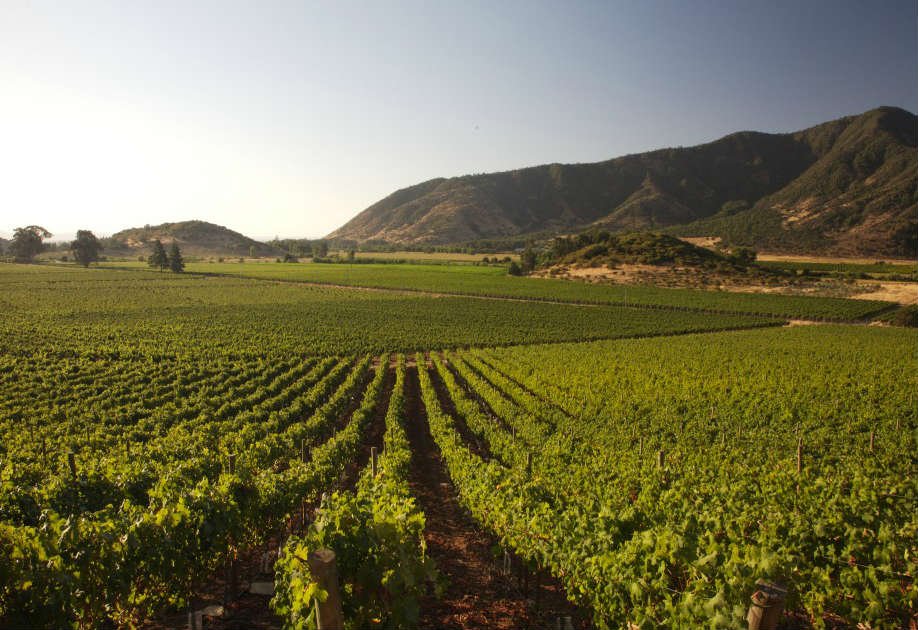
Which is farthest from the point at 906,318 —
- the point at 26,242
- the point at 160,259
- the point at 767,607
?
the point at 26,242

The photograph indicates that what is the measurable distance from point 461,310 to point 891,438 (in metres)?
47.6

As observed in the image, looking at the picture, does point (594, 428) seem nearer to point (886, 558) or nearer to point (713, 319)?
point (886, 558)

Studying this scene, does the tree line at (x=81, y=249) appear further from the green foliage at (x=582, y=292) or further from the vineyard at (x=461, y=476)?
the vineyard at (x=461, y=476)

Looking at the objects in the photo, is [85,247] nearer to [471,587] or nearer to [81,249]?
[81,249]

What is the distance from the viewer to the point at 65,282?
277 feet

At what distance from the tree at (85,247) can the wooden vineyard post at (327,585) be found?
156 metres

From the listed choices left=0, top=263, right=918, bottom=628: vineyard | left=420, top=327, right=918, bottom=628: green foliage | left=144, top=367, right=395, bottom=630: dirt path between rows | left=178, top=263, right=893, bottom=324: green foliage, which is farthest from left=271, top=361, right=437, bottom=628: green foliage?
left=178, top=263, right=893, bottom=324: green foliage

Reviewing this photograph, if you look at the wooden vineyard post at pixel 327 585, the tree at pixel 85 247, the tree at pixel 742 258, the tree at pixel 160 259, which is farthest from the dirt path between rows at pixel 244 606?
the tree at pixel 85 247

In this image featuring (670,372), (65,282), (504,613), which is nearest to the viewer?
(504,613)

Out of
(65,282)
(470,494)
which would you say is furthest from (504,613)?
(65,282)

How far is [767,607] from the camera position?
3.40 m

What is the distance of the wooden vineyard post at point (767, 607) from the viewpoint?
3.38 meters

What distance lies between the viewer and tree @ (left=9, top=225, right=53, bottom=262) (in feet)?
449

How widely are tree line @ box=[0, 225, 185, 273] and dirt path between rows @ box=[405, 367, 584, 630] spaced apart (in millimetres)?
124269
